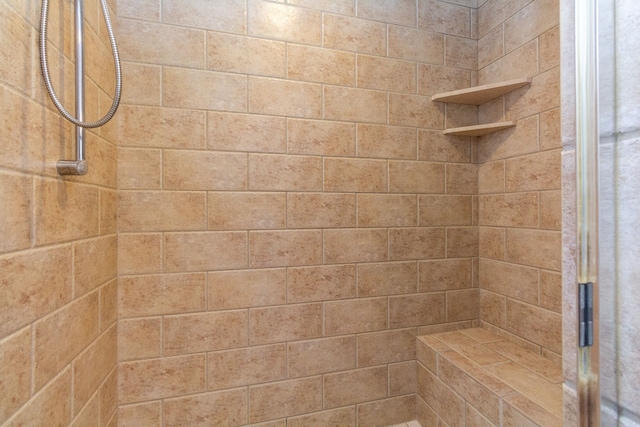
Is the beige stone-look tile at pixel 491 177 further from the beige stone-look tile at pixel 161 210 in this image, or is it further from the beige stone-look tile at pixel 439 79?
the beige stone-look tile at pixel 161 210

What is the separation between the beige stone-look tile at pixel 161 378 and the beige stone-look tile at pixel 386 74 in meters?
1.43

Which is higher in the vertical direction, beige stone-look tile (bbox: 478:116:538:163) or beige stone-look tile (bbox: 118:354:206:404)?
beige stone-look tile (bbox: 478:116:538:163)

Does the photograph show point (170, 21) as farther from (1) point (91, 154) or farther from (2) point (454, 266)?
(2) point (454, 266)

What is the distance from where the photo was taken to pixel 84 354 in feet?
3.29

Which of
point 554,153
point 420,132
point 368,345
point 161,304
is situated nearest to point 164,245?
point 161,304

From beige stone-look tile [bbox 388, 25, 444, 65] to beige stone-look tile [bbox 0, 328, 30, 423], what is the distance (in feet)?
5.51

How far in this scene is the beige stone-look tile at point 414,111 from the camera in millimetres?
1568

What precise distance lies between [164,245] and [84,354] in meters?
0.45

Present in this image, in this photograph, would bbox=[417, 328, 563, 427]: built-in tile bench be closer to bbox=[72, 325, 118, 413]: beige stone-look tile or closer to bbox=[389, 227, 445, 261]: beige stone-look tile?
bbox=[389, 227, 445, 261]: beige stone-look tile

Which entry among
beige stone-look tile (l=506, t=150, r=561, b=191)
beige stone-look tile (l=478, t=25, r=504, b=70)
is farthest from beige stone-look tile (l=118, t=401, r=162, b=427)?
beige stone-look tile (l=478, t=25, r=504, b=70)

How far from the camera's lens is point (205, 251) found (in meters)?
1.35

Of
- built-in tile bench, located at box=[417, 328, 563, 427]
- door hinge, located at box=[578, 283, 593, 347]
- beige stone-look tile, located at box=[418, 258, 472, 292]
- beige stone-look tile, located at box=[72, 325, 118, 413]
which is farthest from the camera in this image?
beige stone-look tile, located at box=[418, 258, 472, 292]

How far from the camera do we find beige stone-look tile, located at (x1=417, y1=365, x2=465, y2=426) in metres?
1.34

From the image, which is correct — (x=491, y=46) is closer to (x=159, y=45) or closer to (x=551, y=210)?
(x=551, y=210)
